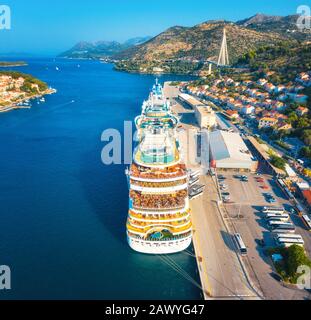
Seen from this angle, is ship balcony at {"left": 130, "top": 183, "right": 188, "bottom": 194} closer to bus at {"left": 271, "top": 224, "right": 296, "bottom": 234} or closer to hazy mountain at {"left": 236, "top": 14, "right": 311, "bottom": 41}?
bus at {"left": 271, "top": 224, "right": 296, "bottom": 234}

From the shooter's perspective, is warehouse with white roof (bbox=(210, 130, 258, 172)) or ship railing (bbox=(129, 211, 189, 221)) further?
warehouse with white roof (bbox=(210, 130, 258, 172))

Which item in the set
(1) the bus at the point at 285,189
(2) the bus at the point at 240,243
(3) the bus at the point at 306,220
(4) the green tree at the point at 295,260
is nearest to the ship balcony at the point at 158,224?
(2) the bus at the point at 240,243

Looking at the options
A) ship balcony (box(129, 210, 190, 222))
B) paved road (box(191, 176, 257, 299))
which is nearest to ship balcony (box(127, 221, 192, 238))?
ship balcony (box(129, 210, 190, 222))

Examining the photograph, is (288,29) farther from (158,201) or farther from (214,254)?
(214,254)

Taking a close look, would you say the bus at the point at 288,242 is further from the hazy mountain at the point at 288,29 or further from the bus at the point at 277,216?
the hazy mountain at the point at 288,29

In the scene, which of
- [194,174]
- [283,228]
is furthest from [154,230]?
[194,174]

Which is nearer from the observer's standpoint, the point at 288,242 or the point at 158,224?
the point at 158,224
